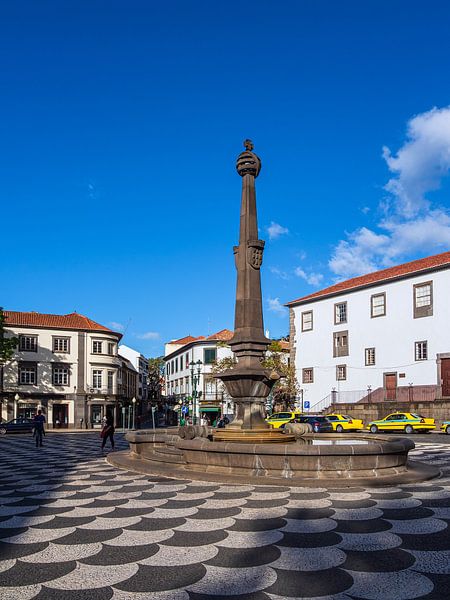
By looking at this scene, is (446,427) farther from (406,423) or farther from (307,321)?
(307,321)

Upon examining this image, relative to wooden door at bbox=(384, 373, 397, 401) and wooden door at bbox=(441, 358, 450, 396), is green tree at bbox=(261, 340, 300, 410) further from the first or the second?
wooden door at bbox=(441, 358, 450, 396)

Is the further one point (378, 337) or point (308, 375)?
point (308, 375)

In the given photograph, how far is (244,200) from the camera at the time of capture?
48.5 feet

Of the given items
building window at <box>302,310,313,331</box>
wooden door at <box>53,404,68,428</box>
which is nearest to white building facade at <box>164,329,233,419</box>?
building window at <box>302,310,313,331</box>

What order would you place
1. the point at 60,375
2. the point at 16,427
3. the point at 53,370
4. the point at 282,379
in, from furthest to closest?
the point at 60,375 < the point at 53,370 < the point at 282,379 < the point at 16,427

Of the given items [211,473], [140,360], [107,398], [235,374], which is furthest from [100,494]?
[140,360]

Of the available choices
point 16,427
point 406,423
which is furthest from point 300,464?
point 16,427

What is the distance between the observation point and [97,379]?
5309cm

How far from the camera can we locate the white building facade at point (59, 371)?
A: 49.1 metres

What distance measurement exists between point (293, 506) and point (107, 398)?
154ft

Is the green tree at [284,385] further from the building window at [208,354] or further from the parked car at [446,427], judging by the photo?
the parked car at [446,427]

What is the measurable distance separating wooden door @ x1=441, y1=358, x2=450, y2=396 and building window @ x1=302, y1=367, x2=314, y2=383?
1208 cm

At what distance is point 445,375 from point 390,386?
4.46 metres

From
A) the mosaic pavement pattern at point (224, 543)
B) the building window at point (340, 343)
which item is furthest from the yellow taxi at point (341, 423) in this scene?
the mosaic pavement pattern at point (224, 543)
